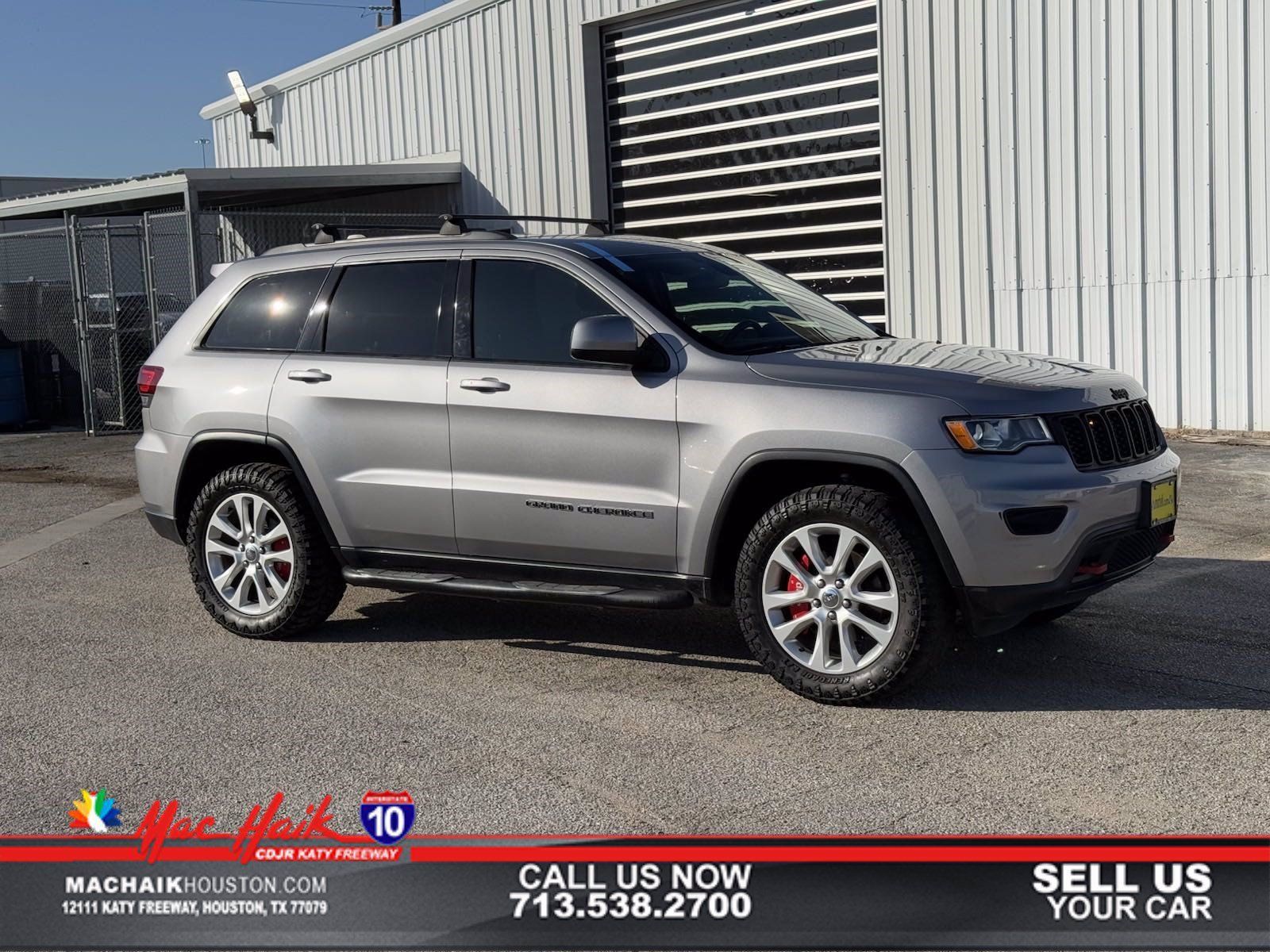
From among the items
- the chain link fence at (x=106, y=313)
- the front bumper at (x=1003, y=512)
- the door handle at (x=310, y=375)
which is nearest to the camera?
the front bumper at (x=1003, y=512)

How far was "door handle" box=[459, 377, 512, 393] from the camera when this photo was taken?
6102mm

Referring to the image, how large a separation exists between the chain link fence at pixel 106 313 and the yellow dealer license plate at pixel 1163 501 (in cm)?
1140

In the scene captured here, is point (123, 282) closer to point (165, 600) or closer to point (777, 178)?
point (777, 178)

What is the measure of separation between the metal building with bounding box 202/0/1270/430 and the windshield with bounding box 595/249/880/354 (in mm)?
6783

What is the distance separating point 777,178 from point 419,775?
11907 millimetres

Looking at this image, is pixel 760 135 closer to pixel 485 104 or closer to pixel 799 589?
pixel 485 104

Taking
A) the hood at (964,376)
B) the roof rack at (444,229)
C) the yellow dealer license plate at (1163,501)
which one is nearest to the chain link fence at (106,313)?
the roof rack at (444,229)

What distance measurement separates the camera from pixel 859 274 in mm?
15125

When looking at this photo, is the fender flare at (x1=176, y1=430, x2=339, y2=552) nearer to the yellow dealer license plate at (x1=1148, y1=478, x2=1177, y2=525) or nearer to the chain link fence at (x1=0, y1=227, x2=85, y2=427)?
the yellow dealer license plate at (x1=1148, y1=478, x2=1177, y2=525)

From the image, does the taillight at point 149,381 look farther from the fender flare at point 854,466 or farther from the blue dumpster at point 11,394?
the blue dumpster at point 11,394

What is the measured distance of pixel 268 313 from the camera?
696 cm

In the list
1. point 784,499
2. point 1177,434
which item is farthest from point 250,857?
point 1177,434

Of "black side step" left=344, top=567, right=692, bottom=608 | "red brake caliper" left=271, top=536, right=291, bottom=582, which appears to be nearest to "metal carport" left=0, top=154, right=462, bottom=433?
"red brake caliper" left=271, top=536, right=291, bottom=582

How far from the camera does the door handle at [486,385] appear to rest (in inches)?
240
